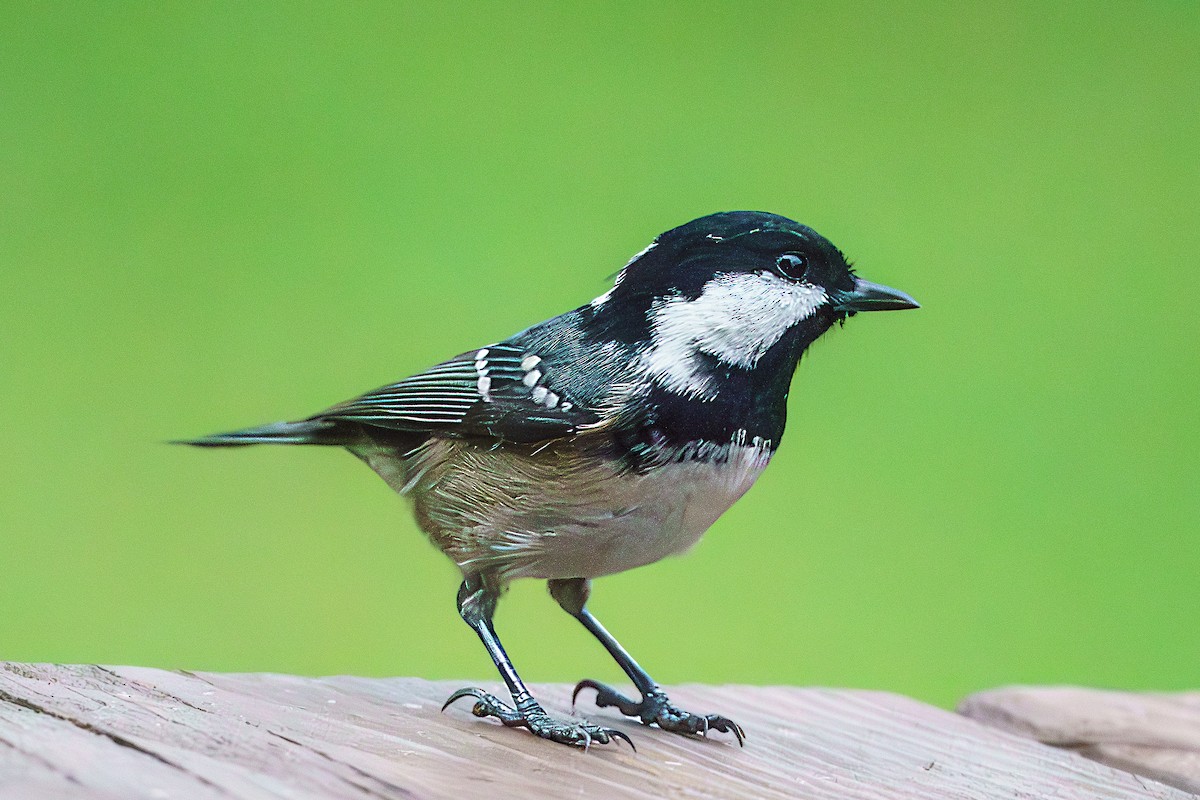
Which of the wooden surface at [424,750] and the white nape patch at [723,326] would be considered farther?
the white nape patch at [723,326]

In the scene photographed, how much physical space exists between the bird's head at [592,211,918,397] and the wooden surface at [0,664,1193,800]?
600 millimetres

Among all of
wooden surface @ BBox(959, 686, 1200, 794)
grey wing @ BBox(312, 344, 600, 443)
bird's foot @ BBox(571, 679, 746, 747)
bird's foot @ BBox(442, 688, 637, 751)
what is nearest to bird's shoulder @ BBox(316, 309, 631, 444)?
grey wing @ BBox(312, 344, 600, 443)


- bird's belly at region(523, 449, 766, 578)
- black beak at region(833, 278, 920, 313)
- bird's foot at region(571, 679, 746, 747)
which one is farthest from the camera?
bird's foot at region(571, 679, 746, 747)

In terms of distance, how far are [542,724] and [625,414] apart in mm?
519

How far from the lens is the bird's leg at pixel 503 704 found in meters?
1.88

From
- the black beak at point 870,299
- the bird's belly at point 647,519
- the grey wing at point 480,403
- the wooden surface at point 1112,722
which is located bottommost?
the wooden surface at point 1112,722

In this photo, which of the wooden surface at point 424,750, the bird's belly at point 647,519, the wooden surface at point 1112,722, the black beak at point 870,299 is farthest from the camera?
the wooden surface at point 1112,722

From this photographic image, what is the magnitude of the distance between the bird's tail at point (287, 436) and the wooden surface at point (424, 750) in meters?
0.41

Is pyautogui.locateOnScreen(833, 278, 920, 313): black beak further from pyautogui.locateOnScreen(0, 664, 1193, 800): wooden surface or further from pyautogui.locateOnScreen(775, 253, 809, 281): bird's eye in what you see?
pyautogui.locateOnScreen(0, 664, 1193, 800): wooden surface

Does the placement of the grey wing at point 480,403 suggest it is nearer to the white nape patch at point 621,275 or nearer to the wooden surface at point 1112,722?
the white nape patch at point 621,275

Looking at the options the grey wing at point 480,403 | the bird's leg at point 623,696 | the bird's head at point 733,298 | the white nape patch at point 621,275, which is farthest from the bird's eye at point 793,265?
the bird's leg at point 623,696

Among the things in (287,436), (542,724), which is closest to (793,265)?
(542,724)

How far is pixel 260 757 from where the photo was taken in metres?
1.54

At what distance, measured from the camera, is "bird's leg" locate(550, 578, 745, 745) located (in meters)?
2.11
